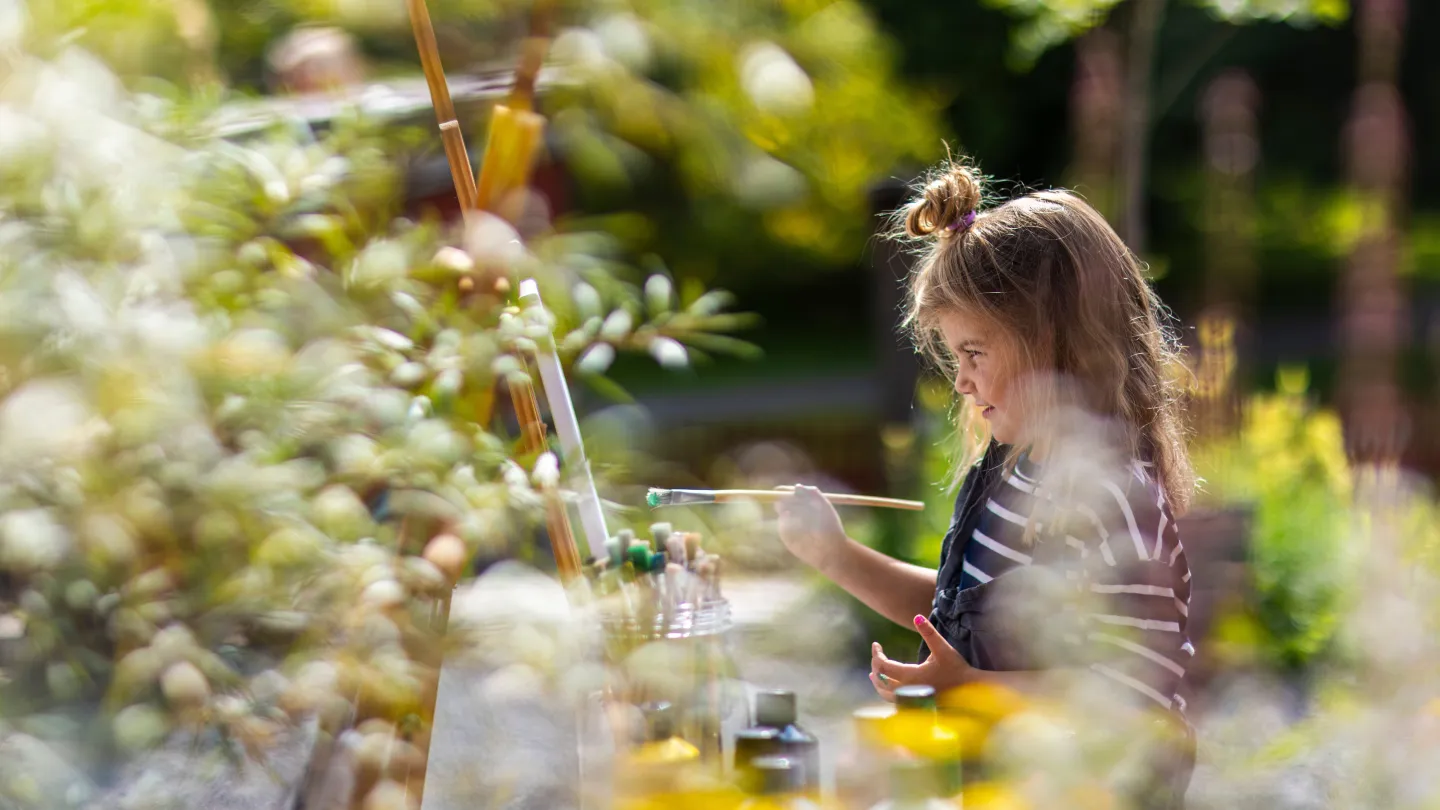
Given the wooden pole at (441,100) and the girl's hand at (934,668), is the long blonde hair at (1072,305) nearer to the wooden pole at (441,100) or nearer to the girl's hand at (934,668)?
the girl's hand at (934,668)

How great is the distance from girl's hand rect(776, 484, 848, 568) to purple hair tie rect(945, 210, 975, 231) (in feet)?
1.27

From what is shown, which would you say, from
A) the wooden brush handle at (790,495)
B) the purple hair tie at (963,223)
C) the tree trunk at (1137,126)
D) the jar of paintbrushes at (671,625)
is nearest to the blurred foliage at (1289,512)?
the tree trunk at (1137,126)

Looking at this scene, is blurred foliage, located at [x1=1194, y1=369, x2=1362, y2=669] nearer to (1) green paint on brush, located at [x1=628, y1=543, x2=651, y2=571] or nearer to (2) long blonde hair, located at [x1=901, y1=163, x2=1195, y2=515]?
(2) long blonde hair, located at [x1=901, y1=163, x2=1195, y2=515]

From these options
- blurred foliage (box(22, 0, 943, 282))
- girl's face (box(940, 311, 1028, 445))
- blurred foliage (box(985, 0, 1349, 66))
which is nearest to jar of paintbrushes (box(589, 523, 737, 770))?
blurred foliage (box(22, 0, 943, 282))

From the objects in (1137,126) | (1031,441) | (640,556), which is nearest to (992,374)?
(1031,441)

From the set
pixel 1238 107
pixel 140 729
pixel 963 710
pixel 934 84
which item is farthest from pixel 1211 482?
pixel 934 84

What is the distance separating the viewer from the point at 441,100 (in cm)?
116

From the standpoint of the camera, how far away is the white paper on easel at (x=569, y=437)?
121cm

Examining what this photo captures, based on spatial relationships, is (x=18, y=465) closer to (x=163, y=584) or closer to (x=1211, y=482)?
(x=163, y=584)

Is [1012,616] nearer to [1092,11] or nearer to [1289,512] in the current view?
[1289,512]

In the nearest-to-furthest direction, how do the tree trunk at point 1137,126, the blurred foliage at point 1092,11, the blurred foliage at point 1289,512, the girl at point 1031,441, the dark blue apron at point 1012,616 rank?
1. the dark blue apron at point 1012,616
2. the girl at point 1031,441
3. the blurred foliage at point 1289,512
4. the blurred foliage at point 1092,11
5. the tree trunk at point 1137,126

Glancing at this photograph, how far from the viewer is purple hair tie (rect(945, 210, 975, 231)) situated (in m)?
1.72

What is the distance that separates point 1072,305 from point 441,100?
2.78ft

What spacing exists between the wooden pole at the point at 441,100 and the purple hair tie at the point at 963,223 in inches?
28.1
